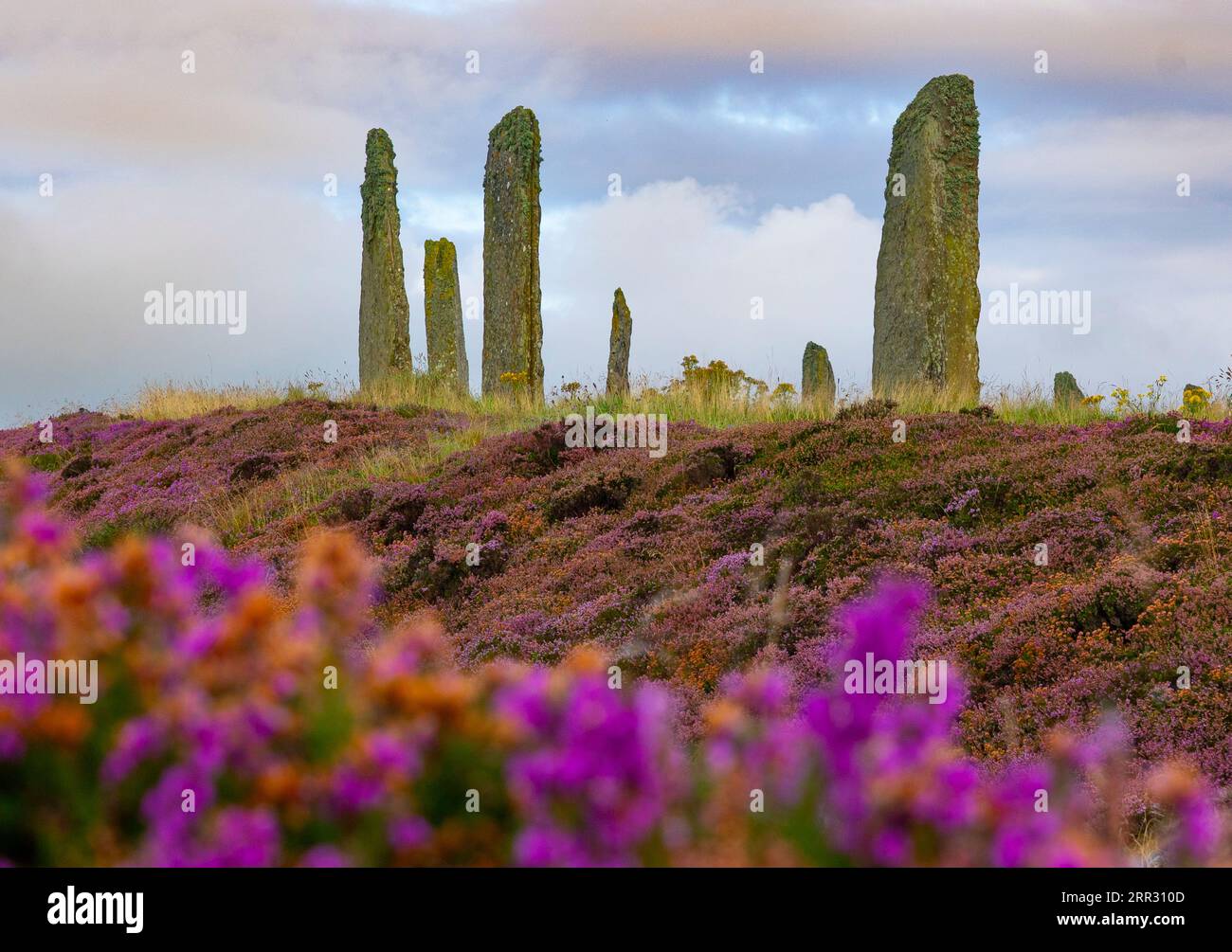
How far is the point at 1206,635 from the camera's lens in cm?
613

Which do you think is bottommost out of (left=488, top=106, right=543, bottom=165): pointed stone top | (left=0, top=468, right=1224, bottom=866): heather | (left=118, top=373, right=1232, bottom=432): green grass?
(left=0, top=468, right=1224, bottom=866): heather

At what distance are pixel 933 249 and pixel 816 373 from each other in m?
3.31

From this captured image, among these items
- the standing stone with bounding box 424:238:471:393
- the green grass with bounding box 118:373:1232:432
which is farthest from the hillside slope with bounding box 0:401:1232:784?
the standing stone with bounding box 424:238:471:393

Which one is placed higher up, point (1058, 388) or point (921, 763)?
point (1058, 388)

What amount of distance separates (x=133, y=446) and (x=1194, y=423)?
1747cm

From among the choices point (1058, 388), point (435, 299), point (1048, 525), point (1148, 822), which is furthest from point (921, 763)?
point (435, 299)

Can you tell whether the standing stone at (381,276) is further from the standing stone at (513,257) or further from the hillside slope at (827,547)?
the hillside slope at (827,547)

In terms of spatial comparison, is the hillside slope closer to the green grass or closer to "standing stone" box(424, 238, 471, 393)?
the green grass

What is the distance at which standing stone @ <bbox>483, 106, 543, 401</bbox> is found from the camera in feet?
70.9

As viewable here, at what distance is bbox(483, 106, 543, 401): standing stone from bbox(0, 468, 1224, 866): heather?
64.0ft

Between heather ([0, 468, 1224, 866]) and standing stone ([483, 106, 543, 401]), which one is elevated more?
standing stone ([483, 106, 543, 401])

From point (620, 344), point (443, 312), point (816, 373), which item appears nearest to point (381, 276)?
point (443, 312)

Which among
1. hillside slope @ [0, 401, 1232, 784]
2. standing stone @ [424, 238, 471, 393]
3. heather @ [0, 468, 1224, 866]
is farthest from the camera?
standing stone @ [424, 238, 471, 393]

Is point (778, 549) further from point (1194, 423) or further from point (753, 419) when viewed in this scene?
point (753, 419)
